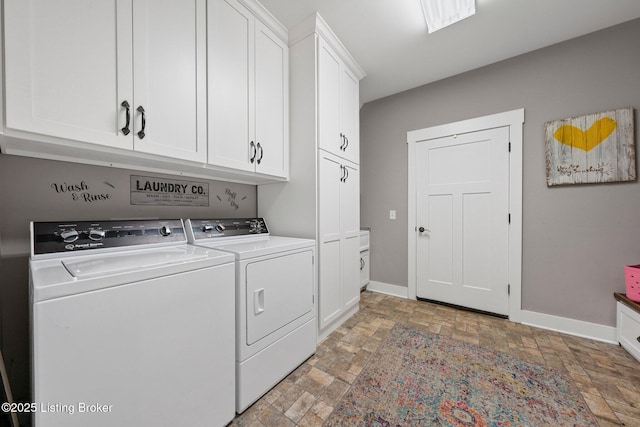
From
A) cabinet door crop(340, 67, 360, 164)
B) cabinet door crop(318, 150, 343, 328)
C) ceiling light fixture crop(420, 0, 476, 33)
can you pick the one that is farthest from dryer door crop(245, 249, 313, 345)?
ceiling light fixture crop(420, 0, 476, 33)

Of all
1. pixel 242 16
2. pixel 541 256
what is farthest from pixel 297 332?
pixel 541 256

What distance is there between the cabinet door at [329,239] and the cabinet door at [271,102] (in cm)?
35

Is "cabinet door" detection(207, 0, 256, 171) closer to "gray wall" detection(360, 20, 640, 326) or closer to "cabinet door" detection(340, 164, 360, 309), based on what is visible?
"cabinet door" detection(340, 164, 360, 309)

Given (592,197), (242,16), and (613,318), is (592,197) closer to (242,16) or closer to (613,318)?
(613,318)

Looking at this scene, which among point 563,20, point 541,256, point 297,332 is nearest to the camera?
point 297,332

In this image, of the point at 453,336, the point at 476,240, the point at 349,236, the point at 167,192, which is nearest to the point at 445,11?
the point at 349,236

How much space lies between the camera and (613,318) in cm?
186

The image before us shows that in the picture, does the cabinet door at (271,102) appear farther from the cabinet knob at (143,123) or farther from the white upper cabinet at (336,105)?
the cabinet knob at (143,123)

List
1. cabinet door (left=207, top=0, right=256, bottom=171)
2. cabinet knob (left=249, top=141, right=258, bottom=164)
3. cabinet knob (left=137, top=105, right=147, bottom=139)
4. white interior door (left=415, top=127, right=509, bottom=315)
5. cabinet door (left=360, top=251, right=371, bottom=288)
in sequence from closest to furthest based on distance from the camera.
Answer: cabinet knob (left=137, top=105, right=147, bottom=139) → cabinet door (left=207, top=0, right=256, bottom=171) → cabinet knob (left=249, top=141, right=258, bottom=164) → white interior door (left=415, top=127, right=509, bottom=315) → cabinet door (left=360, top=251, right=371, bottom=288)

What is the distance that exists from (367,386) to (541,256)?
204 cm

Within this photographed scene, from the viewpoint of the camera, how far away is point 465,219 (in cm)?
249

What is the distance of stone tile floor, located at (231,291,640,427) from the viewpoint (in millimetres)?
1222

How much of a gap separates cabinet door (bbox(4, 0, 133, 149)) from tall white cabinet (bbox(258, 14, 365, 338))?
3.62 feet

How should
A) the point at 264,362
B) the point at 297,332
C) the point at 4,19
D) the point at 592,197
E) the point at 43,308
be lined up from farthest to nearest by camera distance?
the point at 592,197 → the point at 297,332 → the point at 264,362 → the point at 4,19 → the point at 43,308
